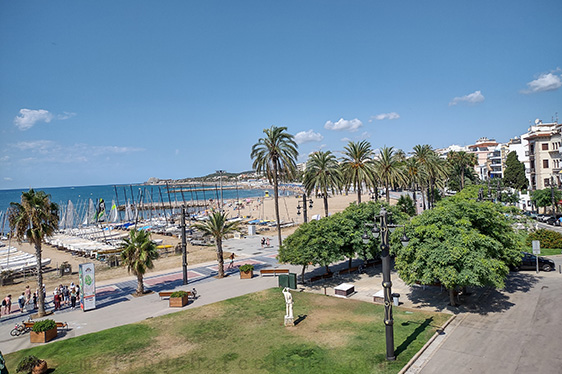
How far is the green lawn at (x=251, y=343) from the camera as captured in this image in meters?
13.4

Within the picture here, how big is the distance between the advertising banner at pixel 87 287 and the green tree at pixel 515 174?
8099cm

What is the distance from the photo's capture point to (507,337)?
1437cm

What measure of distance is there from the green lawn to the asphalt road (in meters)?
1.17

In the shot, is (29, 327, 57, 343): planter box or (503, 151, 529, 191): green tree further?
(503, 151, 529, 191): green tree

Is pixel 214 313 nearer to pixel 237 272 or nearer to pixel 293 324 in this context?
pixel 293 324

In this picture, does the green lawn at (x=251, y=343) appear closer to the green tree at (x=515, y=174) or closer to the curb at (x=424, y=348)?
the curb at (x=424, y=348)

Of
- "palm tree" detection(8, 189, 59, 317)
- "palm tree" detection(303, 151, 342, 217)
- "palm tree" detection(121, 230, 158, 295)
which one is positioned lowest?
"palm tree" detection(121, 230, 158, 295)

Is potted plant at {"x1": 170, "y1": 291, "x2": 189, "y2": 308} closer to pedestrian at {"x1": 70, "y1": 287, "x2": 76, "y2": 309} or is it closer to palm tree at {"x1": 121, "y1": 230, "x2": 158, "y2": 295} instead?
palm tree at {"x1": 121, "y1": 230, "x2": 158, "y2": 295}

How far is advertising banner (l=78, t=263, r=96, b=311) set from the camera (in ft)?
72.5

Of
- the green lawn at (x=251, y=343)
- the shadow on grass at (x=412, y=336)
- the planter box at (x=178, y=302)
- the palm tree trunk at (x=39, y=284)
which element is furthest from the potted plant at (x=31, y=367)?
the shadow on grass at (x=412, y=336)

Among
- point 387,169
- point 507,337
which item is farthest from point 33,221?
point 387,169

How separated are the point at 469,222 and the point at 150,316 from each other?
60.0ft

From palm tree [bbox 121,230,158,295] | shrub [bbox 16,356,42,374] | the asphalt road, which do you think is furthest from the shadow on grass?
palm tree [bbox 121,230,158,295]

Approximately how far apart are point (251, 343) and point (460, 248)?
10545 mm
